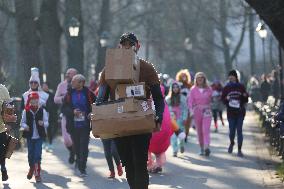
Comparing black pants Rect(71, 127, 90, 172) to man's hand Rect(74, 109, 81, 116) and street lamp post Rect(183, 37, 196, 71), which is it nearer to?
man's hand Rect(74, 109, 81, 116)

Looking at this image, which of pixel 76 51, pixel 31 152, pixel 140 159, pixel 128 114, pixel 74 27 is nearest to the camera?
pixel 128 114

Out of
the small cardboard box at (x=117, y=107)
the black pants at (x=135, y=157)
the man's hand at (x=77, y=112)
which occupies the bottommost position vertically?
the black pants at (x=135, y=157)

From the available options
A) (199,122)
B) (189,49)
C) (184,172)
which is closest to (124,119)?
(184,172)

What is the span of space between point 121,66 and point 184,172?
6.51m

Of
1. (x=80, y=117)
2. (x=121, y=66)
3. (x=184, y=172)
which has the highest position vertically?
(x=121, y=66)

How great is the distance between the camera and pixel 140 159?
27.1ft

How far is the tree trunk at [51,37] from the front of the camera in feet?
88.1

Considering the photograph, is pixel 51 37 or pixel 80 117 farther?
pixel 51 37

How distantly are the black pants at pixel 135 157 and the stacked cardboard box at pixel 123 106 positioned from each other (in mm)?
91

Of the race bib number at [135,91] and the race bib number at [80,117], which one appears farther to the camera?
the race bib number at [80,117]

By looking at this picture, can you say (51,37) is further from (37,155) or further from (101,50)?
(101,50)

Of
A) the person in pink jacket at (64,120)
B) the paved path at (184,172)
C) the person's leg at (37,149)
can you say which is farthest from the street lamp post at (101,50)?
the person's leg at (37,149)

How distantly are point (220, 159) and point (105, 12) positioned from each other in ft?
87.5

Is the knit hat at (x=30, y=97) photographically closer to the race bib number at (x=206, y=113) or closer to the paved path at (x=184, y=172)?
the paved path at (x=184, y=172)
